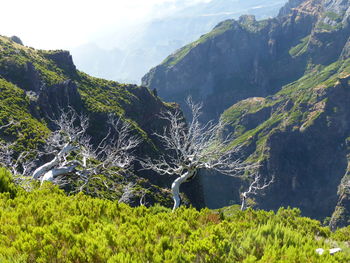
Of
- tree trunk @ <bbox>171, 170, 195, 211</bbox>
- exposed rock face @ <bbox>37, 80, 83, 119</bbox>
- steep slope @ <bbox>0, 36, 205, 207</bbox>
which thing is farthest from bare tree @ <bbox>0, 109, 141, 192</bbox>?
exposed rock face @ <bbox>37, 80, 83, 119</bbox>

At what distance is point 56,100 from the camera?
75.9 m

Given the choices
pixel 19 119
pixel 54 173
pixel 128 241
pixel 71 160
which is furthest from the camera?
pixel 19 119

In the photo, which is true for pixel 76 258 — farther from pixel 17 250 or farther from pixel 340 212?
pixel 340 212

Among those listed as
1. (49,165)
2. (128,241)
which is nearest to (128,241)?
(128,241)

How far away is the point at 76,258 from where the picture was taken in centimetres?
480

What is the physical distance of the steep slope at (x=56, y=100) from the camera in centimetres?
5438

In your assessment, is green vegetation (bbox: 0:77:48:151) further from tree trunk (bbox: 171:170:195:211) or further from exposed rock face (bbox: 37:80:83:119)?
tree trunk (bbox: 171:170:195:211)

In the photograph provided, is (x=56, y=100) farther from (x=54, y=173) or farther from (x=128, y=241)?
(x=128, y=241)

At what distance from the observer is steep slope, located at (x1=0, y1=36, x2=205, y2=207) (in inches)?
2141

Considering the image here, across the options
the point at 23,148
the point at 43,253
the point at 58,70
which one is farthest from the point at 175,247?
the point at 58,70

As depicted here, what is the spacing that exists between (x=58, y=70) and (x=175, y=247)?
98916 millimetres

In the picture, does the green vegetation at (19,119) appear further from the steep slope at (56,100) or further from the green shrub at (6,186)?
the green shrub at (6,186)

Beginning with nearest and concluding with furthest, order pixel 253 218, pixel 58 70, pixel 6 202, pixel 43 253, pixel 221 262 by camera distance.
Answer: pixel 43 253
pixel 221 262
pixel 6 202
pixel 253 218
pixel 58 70

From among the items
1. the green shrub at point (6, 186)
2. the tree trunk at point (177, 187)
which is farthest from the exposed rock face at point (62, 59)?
the green shrub at point (6, 186)
